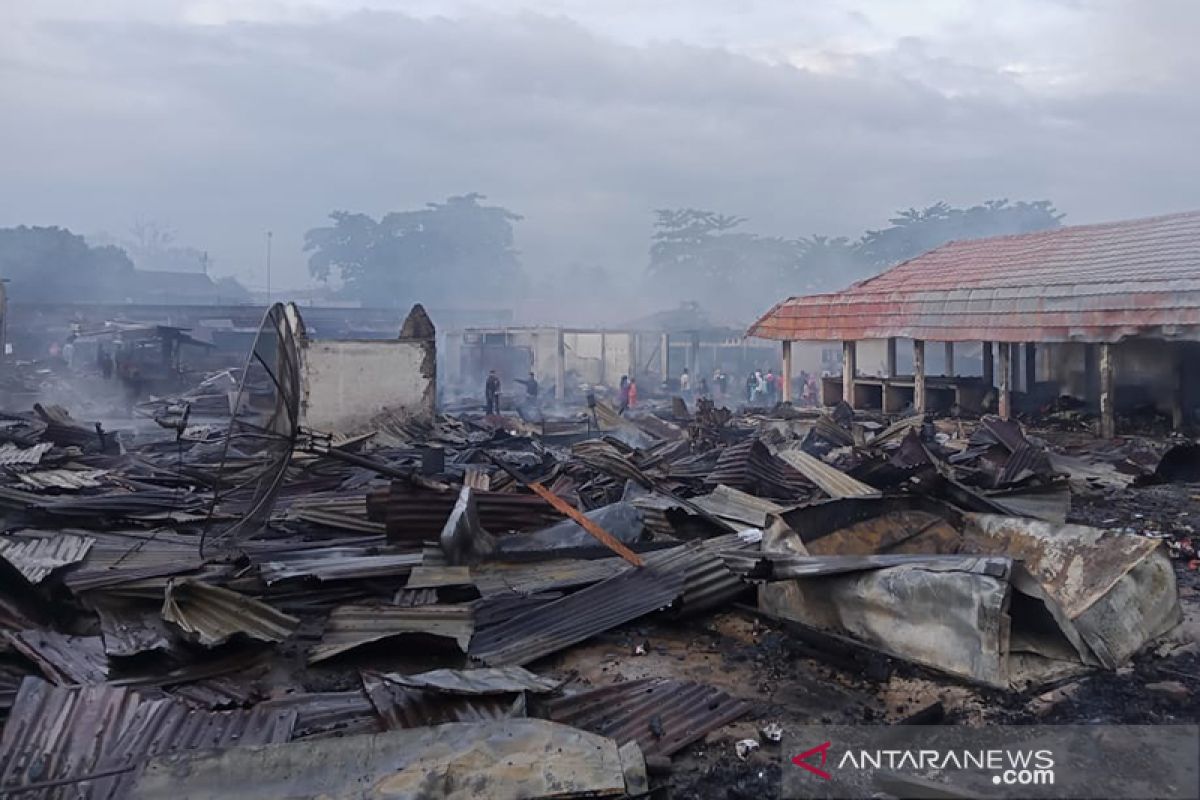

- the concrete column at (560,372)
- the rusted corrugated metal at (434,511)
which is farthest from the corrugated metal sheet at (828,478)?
the concrete column at (560,372)

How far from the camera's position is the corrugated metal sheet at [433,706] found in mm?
3992

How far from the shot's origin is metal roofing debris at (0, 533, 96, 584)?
5.95m

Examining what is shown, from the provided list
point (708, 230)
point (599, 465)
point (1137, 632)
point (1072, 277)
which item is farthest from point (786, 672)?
point (708, 230)

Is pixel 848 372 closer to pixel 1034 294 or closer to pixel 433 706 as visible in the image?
pixel 1034 294

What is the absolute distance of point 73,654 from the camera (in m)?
4.86

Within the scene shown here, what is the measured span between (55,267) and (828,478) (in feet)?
150

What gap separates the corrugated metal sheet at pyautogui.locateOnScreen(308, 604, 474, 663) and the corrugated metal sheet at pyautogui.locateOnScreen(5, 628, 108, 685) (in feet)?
3.90

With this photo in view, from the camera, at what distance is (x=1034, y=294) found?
15.7 m

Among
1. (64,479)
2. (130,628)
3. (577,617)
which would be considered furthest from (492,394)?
(577,617)

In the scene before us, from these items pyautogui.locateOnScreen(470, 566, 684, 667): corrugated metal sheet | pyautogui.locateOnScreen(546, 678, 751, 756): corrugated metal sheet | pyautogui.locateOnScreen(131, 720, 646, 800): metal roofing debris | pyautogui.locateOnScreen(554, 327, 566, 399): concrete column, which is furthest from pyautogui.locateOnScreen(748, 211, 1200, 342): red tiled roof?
pyautogui.locateOnScreen(131, 720, 646, 800): metal roofing debris

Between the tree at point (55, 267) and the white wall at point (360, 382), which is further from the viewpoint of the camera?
the tree at point (55, 267)

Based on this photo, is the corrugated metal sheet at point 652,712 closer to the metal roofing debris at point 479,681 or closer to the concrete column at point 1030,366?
the metal roofing debris at point 479,681

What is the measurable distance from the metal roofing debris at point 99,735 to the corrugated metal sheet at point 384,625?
0.99m

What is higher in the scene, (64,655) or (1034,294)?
(1034,294)
